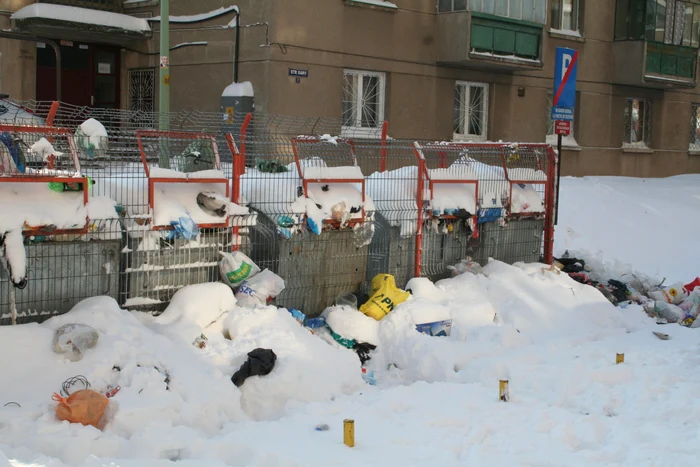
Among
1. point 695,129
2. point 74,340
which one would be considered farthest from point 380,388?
point 695,129

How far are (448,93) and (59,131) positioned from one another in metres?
13.6

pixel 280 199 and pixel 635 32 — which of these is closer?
pixel 280 199

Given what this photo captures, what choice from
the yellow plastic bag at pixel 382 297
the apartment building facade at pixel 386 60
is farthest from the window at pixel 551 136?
the yellow plastic bag at pixel 382 297

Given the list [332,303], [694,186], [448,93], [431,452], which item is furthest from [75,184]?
[694,186]

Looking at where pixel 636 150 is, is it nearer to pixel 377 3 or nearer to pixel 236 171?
pixel 377 3

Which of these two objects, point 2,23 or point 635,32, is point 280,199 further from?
point 635,32

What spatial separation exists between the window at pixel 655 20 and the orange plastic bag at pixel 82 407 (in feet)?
68.7

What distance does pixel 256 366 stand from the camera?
6617mm

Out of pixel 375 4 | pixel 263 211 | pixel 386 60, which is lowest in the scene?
pixel 263 211

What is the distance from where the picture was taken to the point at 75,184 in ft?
22.9

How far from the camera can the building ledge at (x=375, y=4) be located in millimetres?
17375

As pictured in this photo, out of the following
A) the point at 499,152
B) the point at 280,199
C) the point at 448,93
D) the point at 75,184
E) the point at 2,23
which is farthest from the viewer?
the point at 448,93

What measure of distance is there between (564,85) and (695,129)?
15.8 meters

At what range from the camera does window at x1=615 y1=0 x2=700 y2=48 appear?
22828mm
